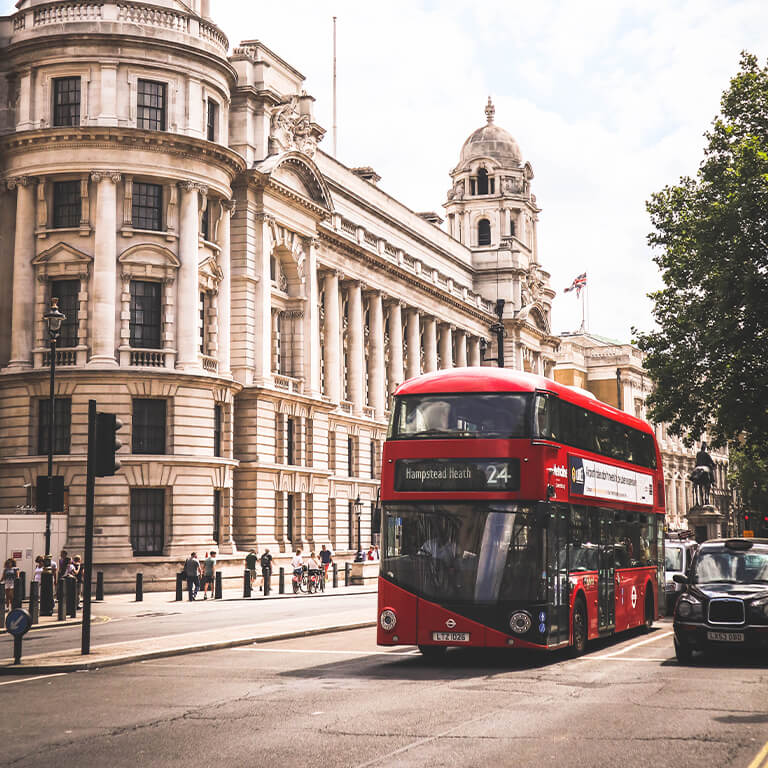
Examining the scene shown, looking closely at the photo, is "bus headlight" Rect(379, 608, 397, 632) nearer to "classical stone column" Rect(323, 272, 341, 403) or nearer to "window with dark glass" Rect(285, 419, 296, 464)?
"window with dark glass" Rect(285, 419, 296, 464)

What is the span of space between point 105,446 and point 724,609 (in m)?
10.0

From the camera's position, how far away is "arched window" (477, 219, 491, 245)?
99.6 meters

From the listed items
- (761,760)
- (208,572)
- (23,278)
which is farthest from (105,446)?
(23,278)

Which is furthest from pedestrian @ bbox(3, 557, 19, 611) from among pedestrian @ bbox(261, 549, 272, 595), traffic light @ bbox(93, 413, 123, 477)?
traffic light @ bbox(93, 413, 123, 477)

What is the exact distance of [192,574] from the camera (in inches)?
1537

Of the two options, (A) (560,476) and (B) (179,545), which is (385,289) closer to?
(B) (179,545)

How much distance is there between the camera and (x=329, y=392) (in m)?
61.6

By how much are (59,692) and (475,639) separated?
5892mm

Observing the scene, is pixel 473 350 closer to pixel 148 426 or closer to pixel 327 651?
pixel 148 426

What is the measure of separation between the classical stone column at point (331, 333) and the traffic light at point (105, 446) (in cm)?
4282

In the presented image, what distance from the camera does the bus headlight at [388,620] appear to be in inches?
685

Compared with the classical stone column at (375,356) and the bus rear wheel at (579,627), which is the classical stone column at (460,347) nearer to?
the classical stone column at (375,356)

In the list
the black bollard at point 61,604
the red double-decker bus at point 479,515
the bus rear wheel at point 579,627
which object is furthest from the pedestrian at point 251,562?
the red double-decker bus at point 479,515

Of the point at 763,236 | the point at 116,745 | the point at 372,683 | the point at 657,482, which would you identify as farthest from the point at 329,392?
the point at 116,745
